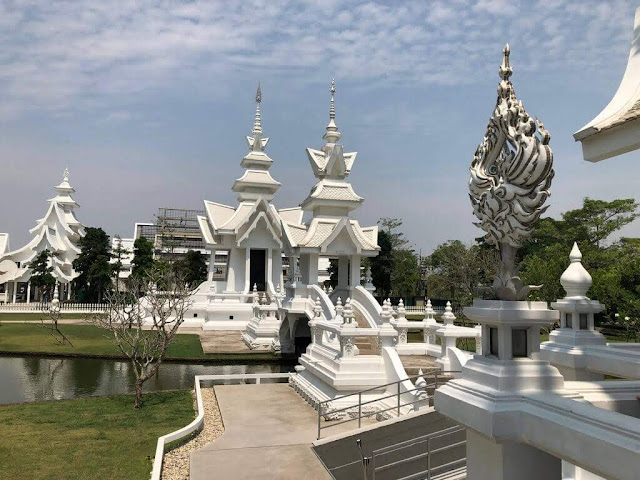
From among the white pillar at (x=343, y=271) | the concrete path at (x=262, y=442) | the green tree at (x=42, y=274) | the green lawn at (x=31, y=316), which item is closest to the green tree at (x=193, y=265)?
the green tree at (x=42, y=274)

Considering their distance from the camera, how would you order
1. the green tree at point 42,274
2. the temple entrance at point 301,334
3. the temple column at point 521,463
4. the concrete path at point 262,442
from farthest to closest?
the green tree at point 42,274 < the temple entrance at point 301,334 < the concrete path at point 262,442 < the temple column at point 521,463

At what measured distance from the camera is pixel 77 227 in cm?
5569

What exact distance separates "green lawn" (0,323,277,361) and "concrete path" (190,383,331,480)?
8.85 m

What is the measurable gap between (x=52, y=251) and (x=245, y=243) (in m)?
25.7

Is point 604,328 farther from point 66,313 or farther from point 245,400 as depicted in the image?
point 66,313

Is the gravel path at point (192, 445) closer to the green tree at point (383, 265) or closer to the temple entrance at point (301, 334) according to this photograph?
the temple entrance at point (301, 334)

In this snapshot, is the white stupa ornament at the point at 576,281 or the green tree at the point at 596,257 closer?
the white stupa ornament at the point at 576,281

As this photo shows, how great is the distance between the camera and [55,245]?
5191 centimetres

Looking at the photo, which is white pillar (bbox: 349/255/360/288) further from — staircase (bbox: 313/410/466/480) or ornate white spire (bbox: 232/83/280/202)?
ornate white spire (bbox: 232/83/280/202)

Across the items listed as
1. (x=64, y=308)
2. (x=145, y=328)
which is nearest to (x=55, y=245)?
(x=64, y=308)

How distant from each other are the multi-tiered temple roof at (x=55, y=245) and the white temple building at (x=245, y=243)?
67.8 ft

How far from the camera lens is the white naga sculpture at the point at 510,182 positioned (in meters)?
4.04

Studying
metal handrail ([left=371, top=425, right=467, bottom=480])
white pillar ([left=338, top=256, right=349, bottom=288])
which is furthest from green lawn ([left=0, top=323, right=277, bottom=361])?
metal handrail ([left=371, top=425, right=467, bottom=480])

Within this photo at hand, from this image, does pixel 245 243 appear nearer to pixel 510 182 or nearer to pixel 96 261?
pixel 96 261
